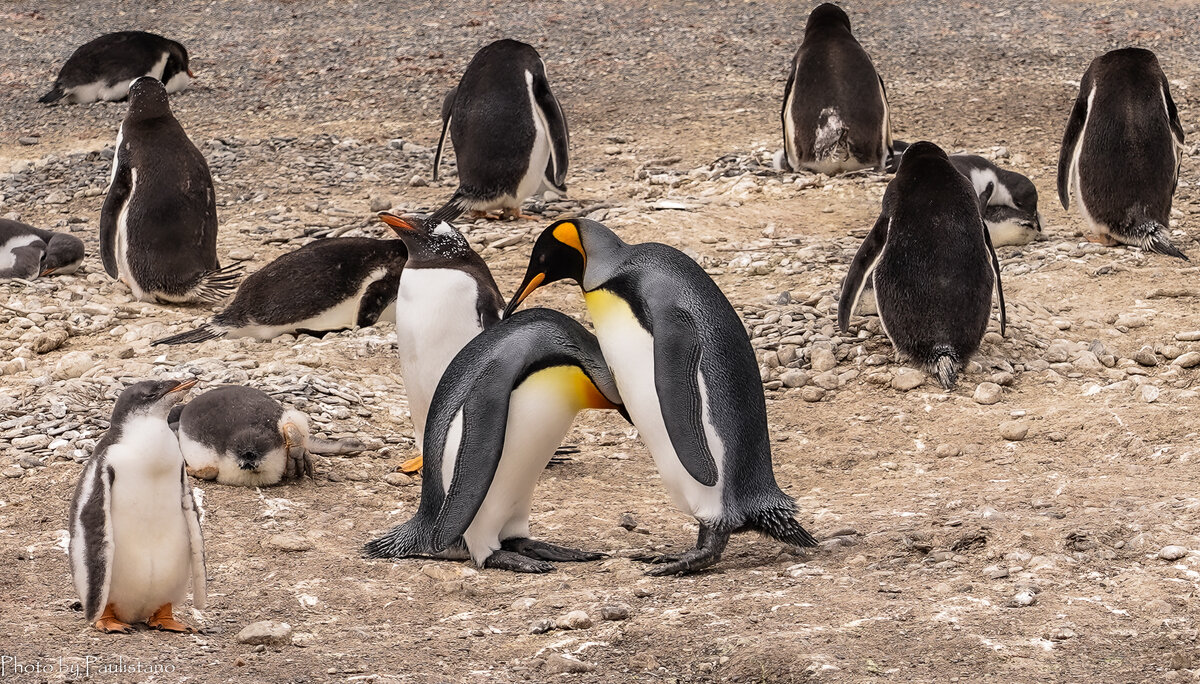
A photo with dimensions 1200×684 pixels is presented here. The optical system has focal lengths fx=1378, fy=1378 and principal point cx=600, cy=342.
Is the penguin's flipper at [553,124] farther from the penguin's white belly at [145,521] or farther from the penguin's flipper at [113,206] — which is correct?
the penguin's white belly at [145,521]

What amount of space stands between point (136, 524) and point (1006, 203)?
672 cm

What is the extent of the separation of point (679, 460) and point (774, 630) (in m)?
0.85

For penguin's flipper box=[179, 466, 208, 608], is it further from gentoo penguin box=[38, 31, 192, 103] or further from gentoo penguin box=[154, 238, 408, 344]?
Result: gentoo penguin box=[38, 31, 192, 103]

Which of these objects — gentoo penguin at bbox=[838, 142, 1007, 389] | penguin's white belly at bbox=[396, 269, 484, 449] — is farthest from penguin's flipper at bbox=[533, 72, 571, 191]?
penguin's white belly at bbox=[396, 269, 484, 449]

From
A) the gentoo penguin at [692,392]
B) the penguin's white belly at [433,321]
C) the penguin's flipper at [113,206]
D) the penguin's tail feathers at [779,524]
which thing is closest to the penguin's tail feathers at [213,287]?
the penguin's flipper at [113,206]

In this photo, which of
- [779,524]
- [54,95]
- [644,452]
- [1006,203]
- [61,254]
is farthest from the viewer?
[54,95]

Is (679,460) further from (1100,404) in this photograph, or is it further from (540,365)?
(1100,404)

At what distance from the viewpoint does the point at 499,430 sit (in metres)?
4.52

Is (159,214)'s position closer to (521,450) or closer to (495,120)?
(495,120)

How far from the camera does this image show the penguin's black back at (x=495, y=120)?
10172mm

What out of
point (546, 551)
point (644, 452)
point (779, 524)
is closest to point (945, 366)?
point (644, 452)

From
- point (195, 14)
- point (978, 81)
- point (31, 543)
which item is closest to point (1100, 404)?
point (31, 543)

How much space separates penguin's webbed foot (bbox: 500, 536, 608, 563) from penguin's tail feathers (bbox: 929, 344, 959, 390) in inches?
105

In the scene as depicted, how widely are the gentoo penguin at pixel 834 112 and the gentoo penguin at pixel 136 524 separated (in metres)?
7.62
